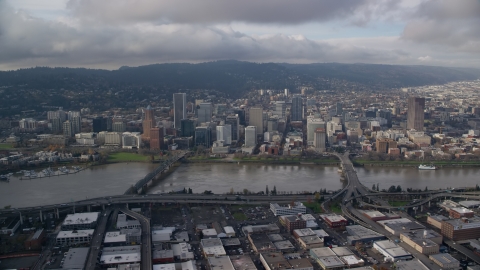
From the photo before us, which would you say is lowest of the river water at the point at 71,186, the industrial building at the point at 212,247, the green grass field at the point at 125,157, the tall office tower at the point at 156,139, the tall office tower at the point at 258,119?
Answer: the industrial building at the point at 212,247

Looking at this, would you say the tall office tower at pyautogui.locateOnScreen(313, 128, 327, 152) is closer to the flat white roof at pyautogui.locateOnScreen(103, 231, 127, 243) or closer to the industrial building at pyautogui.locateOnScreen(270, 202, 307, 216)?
the industrial building at pyautogui.locateOnScreen(270, 202, 307, 216)

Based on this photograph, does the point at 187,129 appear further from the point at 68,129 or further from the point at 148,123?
the point at 68,129

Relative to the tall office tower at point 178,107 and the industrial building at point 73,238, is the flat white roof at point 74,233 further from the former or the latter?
the tall office tower at point 178,107

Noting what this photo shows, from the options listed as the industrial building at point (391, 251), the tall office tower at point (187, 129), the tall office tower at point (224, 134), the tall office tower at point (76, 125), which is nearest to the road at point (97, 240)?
the industrial building at point (391, 251)

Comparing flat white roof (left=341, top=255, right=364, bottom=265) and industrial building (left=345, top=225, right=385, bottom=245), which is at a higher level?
industrial building (left=345, top=225, right=385, bottom=245)

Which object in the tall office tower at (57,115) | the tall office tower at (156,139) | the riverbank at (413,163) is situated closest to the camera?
the riverbank at (413,163)

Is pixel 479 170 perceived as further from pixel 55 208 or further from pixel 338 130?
pixel 55 208

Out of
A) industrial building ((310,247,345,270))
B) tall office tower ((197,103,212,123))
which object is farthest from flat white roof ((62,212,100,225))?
tall office tower ((197,103,212,123))
